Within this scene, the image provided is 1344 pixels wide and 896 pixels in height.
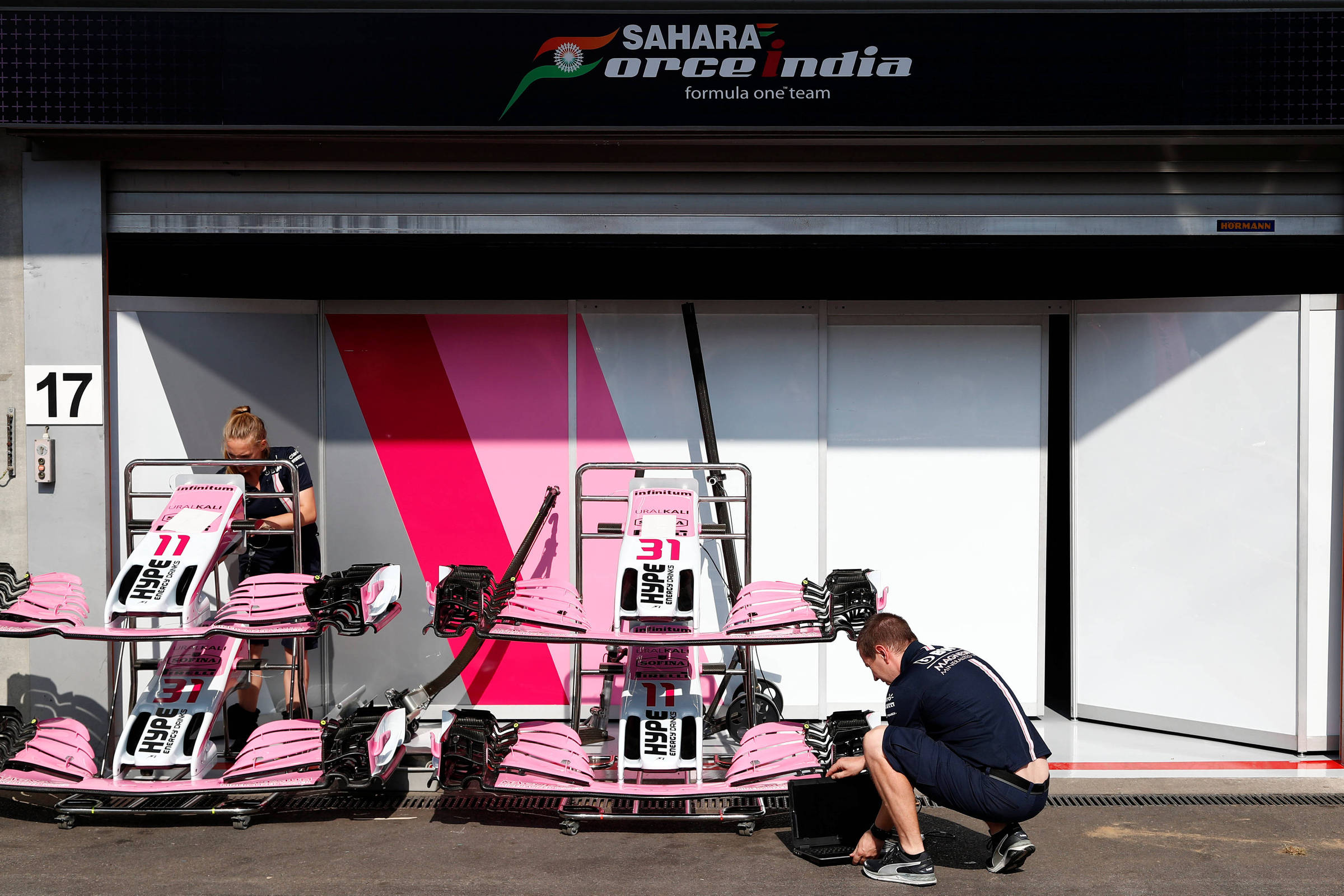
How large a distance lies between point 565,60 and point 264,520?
108 inches

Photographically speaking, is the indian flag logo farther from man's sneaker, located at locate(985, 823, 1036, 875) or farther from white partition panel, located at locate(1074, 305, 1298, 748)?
man's sneaker, located at locate(985, 823, 1036, 875)

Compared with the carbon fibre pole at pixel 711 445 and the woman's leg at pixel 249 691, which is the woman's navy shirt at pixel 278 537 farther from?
the carbon fibre pole at pixel 711 445

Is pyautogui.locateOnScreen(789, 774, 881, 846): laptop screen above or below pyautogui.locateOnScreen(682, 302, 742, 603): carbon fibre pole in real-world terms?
below

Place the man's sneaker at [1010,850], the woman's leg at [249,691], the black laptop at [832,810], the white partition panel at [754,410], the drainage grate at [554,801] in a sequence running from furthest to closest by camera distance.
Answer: the white partition panel at [754,410]
the woman's leg at [249,691]
the drainage grate at [554,801]
the black laptop at [832,810]
the man's sneaker at [1010,850]

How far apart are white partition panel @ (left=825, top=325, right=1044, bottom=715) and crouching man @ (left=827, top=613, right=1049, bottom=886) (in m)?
2.09

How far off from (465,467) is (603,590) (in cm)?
108

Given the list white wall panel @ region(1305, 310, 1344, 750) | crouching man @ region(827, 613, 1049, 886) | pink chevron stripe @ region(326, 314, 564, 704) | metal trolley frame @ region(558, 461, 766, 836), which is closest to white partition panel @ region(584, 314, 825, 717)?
metal trolley frame @ region(558, 461, 766, 836)

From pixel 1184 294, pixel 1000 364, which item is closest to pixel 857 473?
pixel 1000 364

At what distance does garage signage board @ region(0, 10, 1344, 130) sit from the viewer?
189 inches

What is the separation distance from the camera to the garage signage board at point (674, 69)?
4793 mm

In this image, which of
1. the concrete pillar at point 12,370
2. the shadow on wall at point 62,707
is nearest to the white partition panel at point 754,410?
the concrete pillar at point 12,370

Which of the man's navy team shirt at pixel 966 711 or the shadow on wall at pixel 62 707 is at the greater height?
the man's navy team shirt at pixel 966 711

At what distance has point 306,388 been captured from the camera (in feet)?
19.2

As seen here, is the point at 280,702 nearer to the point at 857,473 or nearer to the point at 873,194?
the point at 857,473
